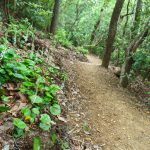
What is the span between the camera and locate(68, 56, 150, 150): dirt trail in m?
5.89

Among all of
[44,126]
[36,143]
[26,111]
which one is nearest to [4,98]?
[26,111]

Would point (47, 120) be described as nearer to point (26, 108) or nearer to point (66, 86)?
point (26, 108)

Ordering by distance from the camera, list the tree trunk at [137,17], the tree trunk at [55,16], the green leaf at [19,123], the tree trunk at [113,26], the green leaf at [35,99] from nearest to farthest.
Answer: the green leaf at [19,123], the green leaf at [35,99], the tree trunk at [137,17], the tree trunk at [113,26], the tree trunk at [55,16]

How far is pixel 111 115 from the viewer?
704 centimetres

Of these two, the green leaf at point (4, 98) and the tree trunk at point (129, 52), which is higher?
the green leaf at point (4, 98)

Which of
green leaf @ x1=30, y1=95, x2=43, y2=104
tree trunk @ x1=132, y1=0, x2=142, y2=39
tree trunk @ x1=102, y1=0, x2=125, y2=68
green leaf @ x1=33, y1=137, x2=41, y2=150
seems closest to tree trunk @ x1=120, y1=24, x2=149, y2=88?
tree trunk @ x1=132, y1=0, x2=142, y2=39

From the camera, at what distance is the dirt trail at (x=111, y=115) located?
5.89 m

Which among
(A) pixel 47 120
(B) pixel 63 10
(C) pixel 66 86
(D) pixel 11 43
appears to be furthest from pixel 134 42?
(B) pixel 63 10

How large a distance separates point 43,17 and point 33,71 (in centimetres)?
1035

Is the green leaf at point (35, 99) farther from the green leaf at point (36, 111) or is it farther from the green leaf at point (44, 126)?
the green leaf at point (44, 126)

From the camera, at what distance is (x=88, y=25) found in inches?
1012

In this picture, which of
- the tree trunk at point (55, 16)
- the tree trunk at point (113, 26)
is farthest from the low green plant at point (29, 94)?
the tree trunk at point (55, 16)

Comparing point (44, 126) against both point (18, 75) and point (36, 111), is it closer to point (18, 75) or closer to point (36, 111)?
point (36, 111)

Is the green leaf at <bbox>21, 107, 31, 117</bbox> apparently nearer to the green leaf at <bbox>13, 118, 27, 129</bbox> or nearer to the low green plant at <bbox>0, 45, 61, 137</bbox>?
the low green plant at <bbox>0, 45, 61, 137</bbox>
